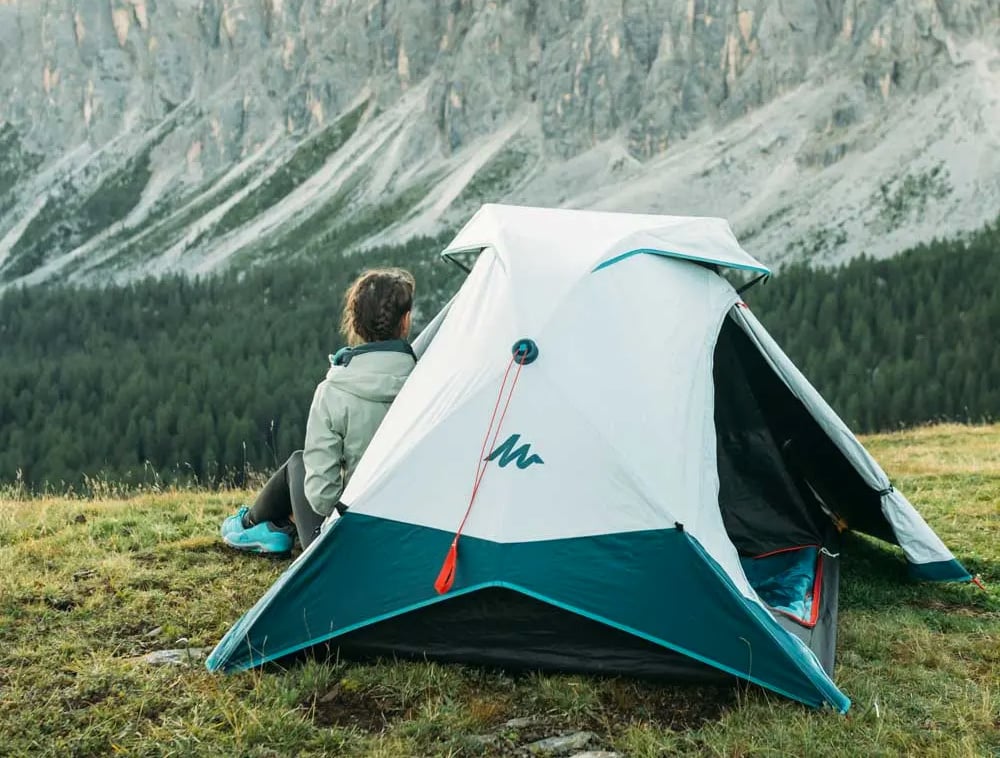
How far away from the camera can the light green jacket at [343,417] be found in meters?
5.82

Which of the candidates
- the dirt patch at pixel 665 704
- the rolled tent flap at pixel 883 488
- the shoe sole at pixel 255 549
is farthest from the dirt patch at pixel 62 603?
the rolled tent flap at pixel 883 488

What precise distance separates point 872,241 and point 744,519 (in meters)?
85.9

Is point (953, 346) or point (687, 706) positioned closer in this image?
point (687, 706)

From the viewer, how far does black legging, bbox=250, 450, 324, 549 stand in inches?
244

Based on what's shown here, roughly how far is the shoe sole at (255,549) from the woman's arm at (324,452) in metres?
1.19

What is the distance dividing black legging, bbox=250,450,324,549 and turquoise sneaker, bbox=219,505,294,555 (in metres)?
0.08

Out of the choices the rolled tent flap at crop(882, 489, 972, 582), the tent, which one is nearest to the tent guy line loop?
the tent

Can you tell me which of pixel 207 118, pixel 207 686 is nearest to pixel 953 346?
pixel 207 686

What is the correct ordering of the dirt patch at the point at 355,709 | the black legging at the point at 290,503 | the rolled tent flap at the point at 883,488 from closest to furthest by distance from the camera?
the dirt patch at the point at 355,709 < the black legging at the point at 290,503 < the rolled tent flap at the point at 883,488

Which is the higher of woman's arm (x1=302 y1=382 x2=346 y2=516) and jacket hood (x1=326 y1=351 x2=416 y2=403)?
jacket hood (x1=326 y1=351 x2=416 y2=403)

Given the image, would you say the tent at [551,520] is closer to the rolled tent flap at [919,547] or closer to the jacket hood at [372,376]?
the jacket hood at [372,376]

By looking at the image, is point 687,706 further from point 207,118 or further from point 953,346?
point 207,118

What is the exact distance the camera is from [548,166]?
403 ft

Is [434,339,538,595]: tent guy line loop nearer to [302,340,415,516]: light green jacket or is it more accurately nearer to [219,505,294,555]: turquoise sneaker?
[302,340,415,516]: light green jacket
